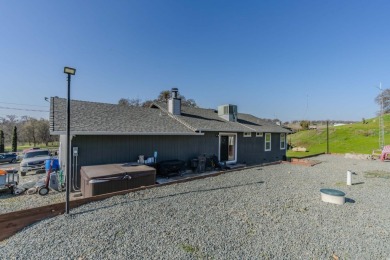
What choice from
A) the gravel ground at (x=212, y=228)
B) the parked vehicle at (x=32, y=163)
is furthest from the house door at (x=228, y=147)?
the parked vehicle at (x=32, y=163)

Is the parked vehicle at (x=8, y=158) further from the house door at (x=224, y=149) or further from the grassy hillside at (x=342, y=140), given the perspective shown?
the grassy hillside at (x=342, y=140)

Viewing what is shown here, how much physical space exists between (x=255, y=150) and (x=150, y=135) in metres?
8.29

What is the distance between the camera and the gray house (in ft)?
23.9

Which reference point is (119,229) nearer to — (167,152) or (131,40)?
(167,152)

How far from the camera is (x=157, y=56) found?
1520cm

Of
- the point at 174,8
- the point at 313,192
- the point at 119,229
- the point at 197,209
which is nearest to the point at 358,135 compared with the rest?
the point at 313,192

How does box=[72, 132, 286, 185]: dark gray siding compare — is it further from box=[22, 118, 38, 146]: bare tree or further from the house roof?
box=[22, 118, 38, 146]: bare tree

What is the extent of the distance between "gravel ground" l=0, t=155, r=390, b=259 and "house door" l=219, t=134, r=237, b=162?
19.6 feet

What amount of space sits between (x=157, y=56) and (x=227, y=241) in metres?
14.5

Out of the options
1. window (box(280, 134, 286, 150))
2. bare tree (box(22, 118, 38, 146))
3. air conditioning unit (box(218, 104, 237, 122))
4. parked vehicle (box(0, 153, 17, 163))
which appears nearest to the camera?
air conditioning unit (box(218, 104, 237, 122))

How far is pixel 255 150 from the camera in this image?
1401 cm

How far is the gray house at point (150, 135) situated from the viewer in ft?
23.9

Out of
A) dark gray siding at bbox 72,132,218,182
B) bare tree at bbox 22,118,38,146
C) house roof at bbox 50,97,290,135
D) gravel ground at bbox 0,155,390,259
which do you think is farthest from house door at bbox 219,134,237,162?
bare tree at bbox 22,118,38,146

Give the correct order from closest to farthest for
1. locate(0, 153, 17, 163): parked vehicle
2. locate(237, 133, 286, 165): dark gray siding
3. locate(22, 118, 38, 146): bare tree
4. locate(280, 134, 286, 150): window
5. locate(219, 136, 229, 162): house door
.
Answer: locate(219, 136, 229, 162): house door < locate(237, 133, 286, 165): dark gray siding < locate(280, 134, 286, 150): window < locate(0, 153, 17, 163): parked vehicle < locate(22, 118, 38, 146): bare tree
